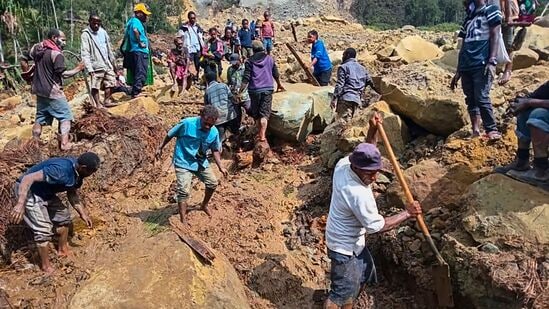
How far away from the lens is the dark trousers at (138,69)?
8.10 m

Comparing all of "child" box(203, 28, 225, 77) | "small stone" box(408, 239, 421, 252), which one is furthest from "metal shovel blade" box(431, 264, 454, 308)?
"child" box(203, 28, 225, 77)

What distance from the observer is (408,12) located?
48.7m

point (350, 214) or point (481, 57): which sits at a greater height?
point (481, 57)

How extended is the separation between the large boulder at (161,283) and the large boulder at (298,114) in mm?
2906

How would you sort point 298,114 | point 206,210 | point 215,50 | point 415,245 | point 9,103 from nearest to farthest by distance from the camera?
point 415,245 → point 206,210 → point 298,114 → point 215,50 → point 9,103

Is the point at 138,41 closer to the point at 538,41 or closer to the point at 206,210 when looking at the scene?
the point at 206,210

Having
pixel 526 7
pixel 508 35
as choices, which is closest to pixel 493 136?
pixel 508 35

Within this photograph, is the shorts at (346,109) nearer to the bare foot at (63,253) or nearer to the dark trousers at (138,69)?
the dark trousers at (138,69)

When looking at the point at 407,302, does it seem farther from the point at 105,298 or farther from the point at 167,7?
the point at 167,7

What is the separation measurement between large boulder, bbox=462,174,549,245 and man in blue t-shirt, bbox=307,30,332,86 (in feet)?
17.1

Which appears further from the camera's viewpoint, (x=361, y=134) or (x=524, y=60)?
Answer: (x=524, y=60)

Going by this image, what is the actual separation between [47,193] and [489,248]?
4.02m

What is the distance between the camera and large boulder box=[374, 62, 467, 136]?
5.53 m

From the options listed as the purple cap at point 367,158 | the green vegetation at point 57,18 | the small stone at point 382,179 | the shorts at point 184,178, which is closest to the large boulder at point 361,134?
the small stone at point 382,179
